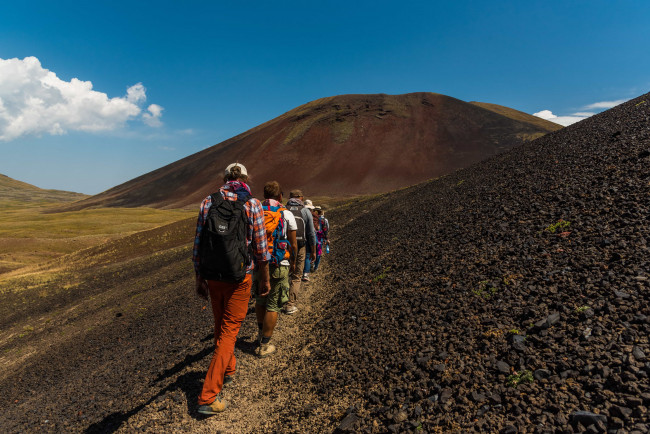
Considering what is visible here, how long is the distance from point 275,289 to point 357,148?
7636cm

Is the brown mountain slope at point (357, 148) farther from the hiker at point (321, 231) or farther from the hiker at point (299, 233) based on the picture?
the hiker at point (299, 233)

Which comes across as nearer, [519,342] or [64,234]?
[519,342]

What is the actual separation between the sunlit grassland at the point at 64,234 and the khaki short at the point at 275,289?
34.9m

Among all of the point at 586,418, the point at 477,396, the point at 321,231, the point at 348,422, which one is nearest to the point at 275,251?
the point at 348,422

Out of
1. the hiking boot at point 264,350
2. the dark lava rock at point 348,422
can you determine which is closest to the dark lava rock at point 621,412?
the dark lava rock at point 348,422

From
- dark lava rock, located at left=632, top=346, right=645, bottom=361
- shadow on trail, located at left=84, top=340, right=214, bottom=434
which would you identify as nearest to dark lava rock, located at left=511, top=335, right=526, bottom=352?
dark lava rock, located at left=632, top=346, right=645, bottom=361

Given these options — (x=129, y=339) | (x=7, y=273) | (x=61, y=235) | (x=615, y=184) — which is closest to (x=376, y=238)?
(x=615, y=184)

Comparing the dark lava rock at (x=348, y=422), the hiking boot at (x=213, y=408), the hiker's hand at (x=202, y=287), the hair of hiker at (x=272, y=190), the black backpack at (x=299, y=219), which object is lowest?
the dark lava rock at (x=348, y=422)

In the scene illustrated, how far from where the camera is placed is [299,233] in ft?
21.0

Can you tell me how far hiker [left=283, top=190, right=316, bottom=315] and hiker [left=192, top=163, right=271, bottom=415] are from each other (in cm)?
231

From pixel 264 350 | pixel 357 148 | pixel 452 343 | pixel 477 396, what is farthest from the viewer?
pixel 357 148

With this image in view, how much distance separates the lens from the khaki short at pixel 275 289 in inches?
194

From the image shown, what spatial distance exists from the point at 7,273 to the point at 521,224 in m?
37.3

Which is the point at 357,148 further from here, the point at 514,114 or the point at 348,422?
the point at 348,422
